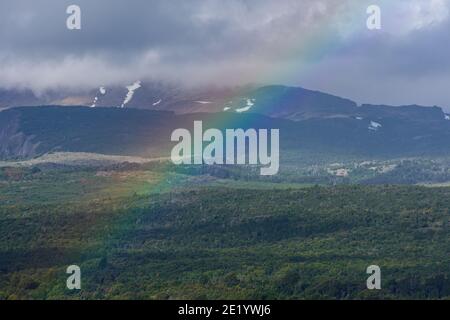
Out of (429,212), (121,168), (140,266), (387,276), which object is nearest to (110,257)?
(140,266)

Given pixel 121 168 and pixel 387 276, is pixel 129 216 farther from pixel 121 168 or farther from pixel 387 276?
pixel 121 168

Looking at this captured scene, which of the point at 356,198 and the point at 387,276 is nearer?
the point at 387,276

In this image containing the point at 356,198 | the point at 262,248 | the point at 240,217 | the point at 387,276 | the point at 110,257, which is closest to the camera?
the point at 387,276

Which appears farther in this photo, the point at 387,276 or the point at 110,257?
the point at 110,257
